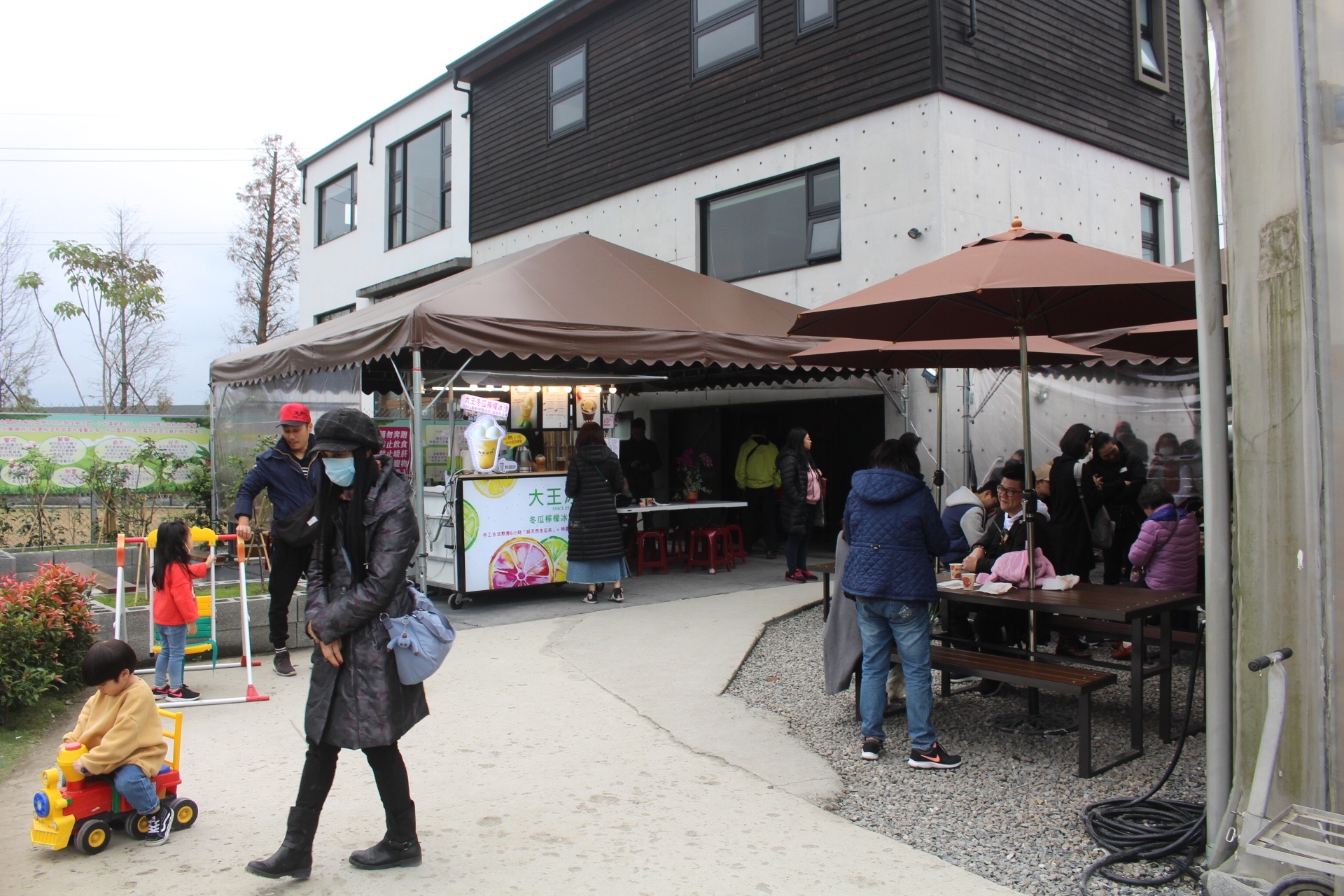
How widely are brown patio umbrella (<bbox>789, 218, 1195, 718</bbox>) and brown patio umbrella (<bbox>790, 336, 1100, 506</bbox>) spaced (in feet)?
4.00

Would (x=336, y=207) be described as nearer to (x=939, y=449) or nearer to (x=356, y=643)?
(x=939, y=449)

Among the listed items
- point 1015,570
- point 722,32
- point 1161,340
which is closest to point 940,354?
point 1161,340

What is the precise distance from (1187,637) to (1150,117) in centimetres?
1094

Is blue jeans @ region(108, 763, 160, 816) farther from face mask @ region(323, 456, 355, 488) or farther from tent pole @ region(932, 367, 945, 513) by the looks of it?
tent pole @ region(932, 367, 945, 513)

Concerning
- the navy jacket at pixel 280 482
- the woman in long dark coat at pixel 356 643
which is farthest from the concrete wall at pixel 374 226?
the woman in long dark coat at pixel 356 643

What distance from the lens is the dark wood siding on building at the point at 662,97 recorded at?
1174 cm

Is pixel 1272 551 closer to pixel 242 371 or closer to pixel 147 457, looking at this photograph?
pixel 242 371

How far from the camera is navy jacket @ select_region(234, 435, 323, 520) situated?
676 centimetres

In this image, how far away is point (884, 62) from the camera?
A: 1162 centimetres

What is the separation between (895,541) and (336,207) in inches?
869

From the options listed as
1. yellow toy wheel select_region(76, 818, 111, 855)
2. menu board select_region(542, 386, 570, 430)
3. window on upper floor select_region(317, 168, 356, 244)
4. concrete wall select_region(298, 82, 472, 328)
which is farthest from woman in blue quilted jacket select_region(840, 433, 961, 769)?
window on upper floor select_region(317, 168, 356, 244)

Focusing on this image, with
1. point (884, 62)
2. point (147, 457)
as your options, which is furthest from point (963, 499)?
point (147, 457)

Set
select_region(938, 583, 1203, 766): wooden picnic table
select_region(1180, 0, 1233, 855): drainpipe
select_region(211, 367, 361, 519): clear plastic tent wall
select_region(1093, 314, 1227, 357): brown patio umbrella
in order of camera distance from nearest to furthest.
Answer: select_region(1180, 0, 1233, 855): drainpipe → select_region(938, 583, 1203, 766): wooden picnic table → select_region(1093, 314, 1227, 357): brown patio umbrella → select_region(211, 367, 361, 519): clear plastic tent wall

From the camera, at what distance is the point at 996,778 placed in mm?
4723
